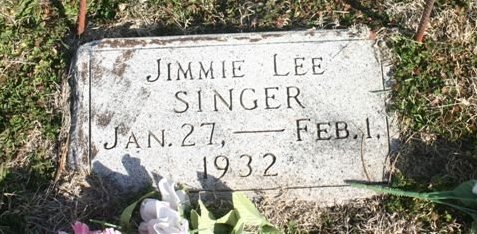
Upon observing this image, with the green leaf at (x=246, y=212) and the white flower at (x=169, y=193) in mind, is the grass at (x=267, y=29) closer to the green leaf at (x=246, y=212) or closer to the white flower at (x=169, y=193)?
the green leaf at (x=246, y=212)

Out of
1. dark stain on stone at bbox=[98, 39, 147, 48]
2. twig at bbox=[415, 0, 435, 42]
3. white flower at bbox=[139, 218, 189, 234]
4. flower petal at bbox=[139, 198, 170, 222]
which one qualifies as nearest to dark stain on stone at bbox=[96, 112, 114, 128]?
dark stain on stone at bbox=[98, 39, 147, 48]

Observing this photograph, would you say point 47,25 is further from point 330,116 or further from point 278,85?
point 330,116

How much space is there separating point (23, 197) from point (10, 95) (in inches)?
20.2

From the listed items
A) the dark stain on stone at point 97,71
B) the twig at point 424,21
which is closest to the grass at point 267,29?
the twig at point 424,21

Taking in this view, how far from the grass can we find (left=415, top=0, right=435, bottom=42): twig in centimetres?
5

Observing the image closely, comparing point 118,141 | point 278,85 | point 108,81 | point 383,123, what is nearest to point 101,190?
point 118,141

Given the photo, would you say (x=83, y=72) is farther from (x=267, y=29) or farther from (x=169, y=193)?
(x=267, y=29)

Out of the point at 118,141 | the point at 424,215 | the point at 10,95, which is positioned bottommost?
the point at 424,215

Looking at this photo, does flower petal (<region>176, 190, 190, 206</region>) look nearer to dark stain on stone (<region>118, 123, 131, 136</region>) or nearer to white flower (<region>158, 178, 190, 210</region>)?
white flower (<region>158, 178, 190, 210</region>)

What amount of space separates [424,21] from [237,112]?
3.08 ft

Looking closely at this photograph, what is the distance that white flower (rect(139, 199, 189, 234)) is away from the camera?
8.98 feet

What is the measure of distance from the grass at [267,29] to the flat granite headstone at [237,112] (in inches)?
4.2

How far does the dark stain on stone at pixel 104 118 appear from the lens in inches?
123

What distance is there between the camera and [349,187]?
3.05 metres
